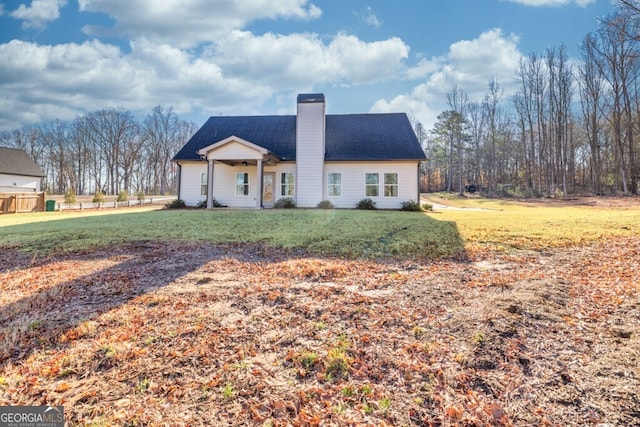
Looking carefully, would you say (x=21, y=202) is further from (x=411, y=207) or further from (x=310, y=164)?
(x=411, y=207)

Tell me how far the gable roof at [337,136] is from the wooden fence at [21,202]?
1028cm

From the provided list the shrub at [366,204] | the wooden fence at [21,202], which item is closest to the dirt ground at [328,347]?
A: the shrub at [366,204]

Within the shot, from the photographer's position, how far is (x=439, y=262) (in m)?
5.71

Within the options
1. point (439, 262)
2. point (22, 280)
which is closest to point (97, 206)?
point (22, 280)

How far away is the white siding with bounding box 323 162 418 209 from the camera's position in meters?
16.9

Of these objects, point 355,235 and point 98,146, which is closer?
point 355,235

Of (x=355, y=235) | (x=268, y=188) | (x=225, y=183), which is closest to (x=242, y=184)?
(x=225, y=183)

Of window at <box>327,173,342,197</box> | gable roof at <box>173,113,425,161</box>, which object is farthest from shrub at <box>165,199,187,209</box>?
window at <box>327,173,342,197</box>

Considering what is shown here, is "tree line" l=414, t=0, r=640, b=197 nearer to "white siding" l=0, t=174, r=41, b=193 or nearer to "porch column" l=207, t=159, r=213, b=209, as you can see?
"porch column" l=207, t=159, r=213, b=209

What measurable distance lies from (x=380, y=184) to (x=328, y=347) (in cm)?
1505

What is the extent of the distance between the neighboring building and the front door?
27.5 m

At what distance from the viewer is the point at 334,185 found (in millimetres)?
17359

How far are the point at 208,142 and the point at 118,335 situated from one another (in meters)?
18.5

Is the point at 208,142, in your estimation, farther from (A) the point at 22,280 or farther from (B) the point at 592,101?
(B) the point at 592,101
